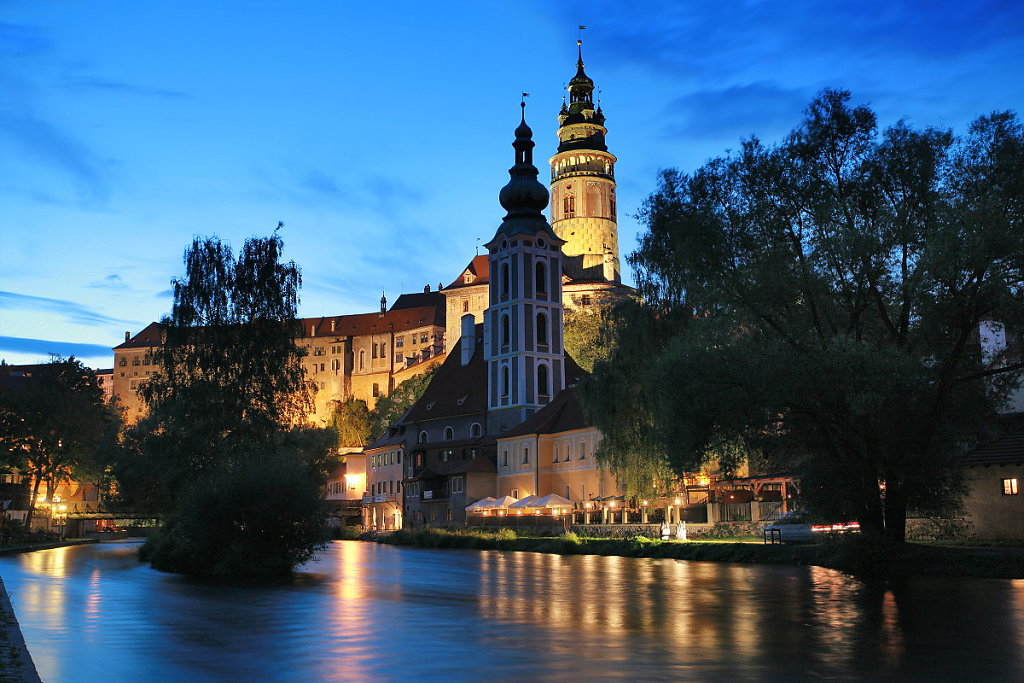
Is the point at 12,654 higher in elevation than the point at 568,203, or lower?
lower

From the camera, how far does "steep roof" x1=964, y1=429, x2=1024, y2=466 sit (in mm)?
33000

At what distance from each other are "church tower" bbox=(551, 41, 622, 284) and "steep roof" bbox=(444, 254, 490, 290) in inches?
483

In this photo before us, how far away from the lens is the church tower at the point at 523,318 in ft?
286

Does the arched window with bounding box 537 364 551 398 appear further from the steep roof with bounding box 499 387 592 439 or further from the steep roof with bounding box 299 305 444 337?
the steep roof with bounding box 299 305 444 337

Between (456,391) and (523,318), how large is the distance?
1021 centimetres

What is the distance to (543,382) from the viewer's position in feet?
289

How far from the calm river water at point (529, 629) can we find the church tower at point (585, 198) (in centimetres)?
11810

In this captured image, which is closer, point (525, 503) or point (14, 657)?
point (14, 657)

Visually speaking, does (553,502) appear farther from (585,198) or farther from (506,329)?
(585,198)

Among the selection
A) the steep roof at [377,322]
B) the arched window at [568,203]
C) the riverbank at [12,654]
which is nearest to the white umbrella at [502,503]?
the riverbank at [12,654]

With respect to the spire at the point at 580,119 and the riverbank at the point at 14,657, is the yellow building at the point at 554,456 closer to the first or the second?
the riverbank at the point at 14,657

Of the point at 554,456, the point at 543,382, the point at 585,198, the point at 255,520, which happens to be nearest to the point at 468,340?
the point at 543,382

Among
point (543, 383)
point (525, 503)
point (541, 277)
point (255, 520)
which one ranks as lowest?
point (255, 520)

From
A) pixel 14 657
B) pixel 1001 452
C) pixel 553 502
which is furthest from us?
pixel 553 502
